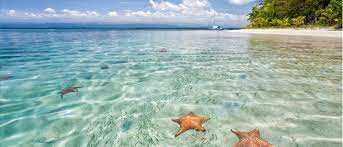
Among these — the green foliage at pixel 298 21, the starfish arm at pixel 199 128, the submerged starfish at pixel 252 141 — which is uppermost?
the green foliage at pixel 298 21

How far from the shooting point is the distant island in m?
38.2

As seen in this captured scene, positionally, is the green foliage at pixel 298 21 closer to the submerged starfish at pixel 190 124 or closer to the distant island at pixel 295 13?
the distant island at pixel 295 13

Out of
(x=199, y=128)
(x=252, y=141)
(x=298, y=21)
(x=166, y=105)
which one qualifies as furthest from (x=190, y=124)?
(x=298, y=21)

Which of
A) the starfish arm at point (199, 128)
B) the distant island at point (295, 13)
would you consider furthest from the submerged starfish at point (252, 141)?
the distant island at point (295, 13)

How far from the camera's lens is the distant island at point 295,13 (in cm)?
3815

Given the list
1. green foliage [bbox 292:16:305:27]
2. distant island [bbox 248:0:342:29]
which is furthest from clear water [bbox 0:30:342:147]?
green foliage [bbox 292:16:305:27]

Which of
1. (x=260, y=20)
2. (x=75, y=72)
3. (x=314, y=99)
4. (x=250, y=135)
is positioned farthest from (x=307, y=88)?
(x=260, y=20)

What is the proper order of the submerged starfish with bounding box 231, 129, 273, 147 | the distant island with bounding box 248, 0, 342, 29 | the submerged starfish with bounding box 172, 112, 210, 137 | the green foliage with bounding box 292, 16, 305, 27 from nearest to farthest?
the submerged starfish with bounding box 231, 129, 273, 147 → the submerged starfish with bounding box 172, 112, 210, 137 → the distant island with bounding box 248, 0, 342, 29 → the green foliage with bounding box 292, 16, 305, 27

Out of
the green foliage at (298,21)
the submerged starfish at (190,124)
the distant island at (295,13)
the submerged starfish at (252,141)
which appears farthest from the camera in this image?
the green foliage at (298,21)

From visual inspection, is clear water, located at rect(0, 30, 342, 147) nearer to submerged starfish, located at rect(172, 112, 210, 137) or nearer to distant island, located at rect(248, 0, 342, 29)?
submerged starfish, located at rect(172, 112, 210, 137)

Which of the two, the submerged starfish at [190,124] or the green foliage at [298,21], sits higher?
the green foliage at [298,21]

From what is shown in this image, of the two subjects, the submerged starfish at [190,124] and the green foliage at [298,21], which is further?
the green foliage at [298,21]

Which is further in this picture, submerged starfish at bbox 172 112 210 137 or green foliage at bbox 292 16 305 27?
green foliage at bbox 292 16 305 27

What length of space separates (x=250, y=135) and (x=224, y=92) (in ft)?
7.87
